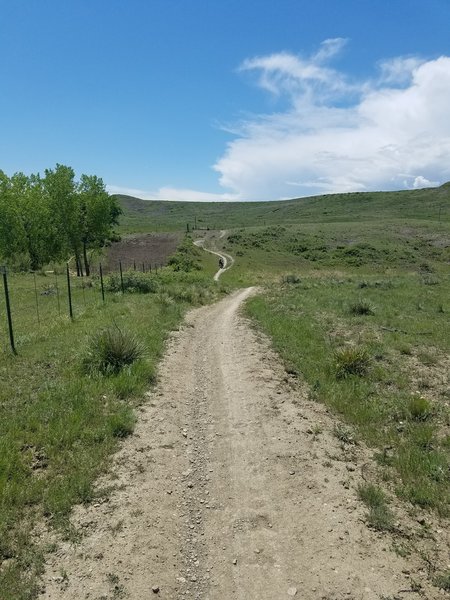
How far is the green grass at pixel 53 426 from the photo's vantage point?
6.19 meters

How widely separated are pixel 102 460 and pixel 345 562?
4.37 m

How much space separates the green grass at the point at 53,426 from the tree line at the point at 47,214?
38.8 meters

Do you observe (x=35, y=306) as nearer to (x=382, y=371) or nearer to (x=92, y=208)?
(x=382, y=371)

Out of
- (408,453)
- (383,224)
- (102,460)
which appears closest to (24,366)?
(102,460)

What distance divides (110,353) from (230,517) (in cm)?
689

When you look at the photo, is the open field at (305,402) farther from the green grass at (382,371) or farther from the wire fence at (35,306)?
the wire fence at (35,306)

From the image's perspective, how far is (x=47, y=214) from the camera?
173ft

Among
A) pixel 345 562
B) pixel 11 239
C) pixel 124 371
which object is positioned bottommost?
pixel 345 562

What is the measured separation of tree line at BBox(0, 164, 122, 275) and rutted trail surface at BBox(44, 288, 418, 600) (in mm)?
46680

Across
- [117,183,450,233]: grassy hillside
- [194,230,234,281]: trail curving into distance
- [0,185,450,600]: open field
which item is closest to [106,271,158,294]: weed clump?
[0,185,450,600]: open field

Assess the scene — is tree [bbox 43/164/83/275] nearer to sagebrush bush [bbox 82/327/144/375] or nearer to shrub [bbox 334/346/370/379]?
sagebrush bush [bbox 82/327/144/375]

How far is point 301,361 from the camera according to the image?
46.5 feet

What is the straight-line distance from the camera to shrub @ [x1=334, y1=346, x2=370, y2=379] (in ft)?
42.3

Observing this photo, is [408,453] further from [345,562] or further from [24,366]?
[24,366]
